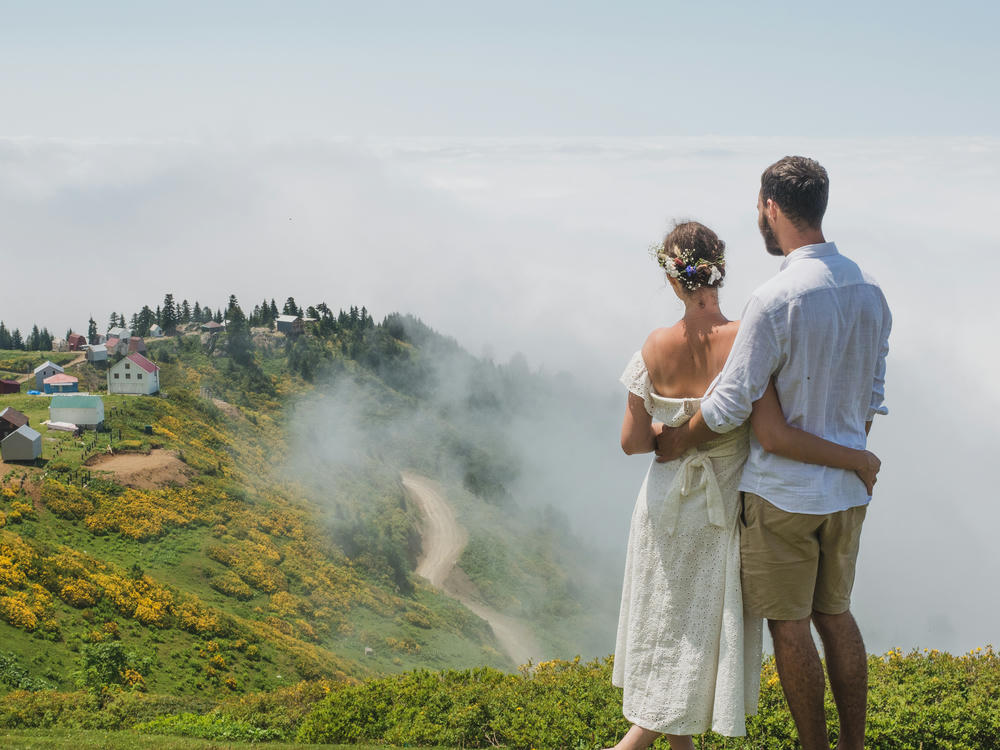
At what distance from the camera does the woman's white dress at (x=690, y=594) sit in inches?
162

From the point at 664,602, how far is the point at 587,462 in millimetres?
126282

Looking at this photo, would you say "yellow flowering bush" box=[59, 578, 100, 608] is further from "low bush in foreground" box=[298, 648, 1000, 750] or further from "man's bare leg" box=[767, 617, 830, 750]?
"man's bare leg" box=[767, 617, 830, 750]

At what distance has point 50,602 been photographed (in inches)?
967

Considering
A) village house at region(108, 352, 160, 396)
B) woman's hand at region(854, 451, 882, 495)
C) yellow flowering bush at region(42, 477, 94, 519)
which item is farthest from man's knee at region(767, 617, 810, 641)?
village house at region(108, 352, 160, 396)

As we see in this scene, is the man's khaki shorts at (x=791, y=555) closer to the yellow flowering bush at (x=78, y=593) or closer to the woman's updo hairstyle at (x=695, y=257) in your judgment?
the woman's updo hairstyle at (x=695, y=257)

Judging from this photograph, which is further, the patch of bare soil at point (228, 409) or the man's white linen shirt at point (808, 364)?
the patch of bare soil at point (228, 409)

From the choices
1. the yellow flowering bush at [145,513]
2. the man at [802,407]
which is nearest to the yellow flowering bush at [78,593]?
the yellow flowering bush at [145,513]

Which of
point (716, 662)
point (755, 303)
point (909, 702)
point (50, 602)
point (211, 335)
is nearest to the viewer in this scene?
point (755, 303)

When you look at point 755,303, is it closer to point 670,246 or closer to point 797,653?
point 670,246

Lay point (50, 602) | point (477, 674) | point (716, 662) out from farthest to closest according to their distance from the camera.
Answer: point (50, 602)
point (477, 674)
point (716, 662)

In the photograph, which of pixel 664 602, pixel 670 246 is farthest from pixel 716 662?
pixel 670 246

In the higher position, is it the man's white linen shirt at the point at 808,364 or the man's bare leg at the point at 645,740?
the man's white linen shirt at the point at 808,364

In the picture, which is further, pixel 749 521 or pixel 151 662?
pixel 151 662

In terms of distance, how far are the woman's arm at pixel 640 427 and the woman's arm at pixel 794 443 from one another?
0.55m
